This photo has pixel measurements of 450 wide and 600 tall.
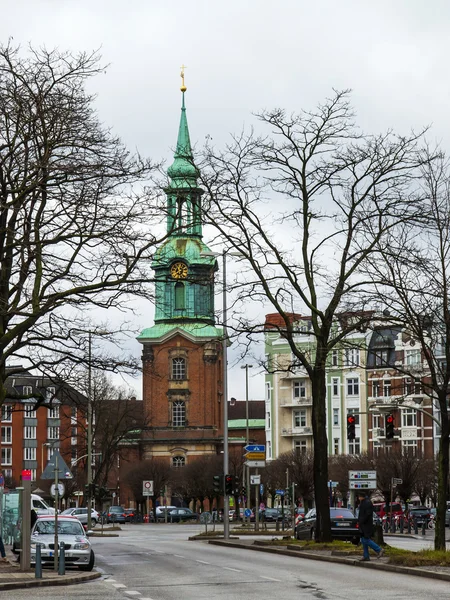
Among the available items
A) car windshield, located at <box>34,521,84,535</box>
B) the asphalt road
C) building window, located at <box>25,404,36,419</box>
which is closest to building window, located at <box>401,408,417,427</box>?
building window, located at <box>25,404,36,419</box>

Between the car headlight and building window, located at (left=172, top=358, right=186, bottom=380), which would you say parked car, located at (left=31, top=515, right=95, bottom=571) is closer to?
the car headlight

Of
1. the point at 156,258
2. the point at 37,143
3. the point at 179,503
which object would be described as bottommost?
the point at 179,503

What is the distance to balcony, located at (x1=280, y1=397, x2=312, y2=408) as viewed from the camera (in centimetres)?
13152

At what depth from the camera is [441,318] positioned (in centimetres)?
3347

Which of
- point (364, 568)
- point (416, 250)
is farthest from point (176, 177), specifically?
point (364, 568)

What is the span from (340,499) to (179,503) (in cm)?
2606

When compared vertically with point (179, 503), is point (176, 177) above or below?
above

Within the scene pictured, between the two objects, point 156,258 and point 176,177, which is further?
point 176,177

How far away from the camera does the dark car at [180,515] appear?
10494 centimetres

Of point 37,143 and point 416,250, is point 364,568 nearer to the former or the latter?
point 416,250

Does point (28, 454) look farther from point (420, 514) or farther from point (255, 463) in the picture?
point (255, 463)

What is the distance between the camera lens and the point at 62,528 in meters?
33.2

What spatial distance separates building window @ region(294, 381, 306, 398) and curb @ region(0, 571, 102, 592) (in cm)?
10484

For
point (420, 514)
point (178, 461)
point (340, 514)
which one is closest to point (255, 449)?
point (340, 514)
